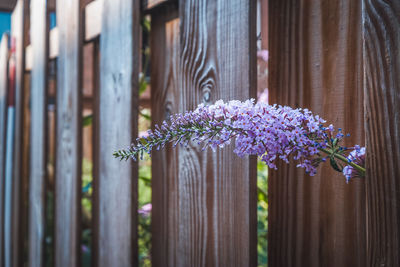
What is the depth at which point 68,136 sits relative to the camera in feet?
4.92

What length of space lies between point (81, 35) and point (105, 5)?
19cm

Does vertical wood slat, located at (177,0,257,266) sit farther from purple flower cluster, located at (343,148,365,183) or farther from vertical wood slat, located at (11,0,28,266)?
vertical wood slat, located at (11,0,28,266)

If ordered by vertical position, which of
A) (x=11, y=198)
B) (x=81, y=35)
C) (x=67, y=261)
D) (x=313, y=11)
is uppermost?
(x=81, y=35)

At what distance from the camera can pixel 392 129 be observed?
53cm

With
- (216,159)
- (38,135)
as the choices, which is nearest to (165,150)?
(216,159)

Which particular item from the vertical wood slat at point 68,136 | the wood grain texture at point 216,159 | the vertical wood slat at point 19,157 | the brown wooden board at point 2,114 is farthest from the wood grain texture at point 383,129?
the brown wooden board at point 2,114

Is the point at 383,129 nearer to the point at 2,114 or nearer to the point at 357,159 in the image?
the point at 357,159

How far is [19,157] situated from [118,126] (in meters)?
1.10

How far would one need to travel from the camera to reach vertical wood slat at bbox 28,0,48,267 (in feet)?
5.56

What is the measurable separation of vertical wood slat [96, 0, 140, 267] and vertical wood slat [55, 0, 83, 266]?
0.18 m

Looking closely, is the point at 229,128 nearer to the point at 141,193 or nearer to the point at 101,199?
the point at 101,199

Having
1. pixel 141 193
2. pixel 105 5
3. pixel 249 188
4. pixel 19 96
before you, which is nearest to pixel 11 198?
pixel 19 96

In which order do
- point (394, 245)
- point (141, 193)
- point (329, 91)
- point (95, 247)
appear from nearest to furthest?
point (394, 245)
point (329, 91)
point (95, 247)
point (141, 193)

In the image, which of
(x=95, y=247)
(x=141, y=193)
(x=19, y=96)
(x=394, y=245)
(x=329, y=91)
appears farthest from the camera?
(x=141, y=193)
